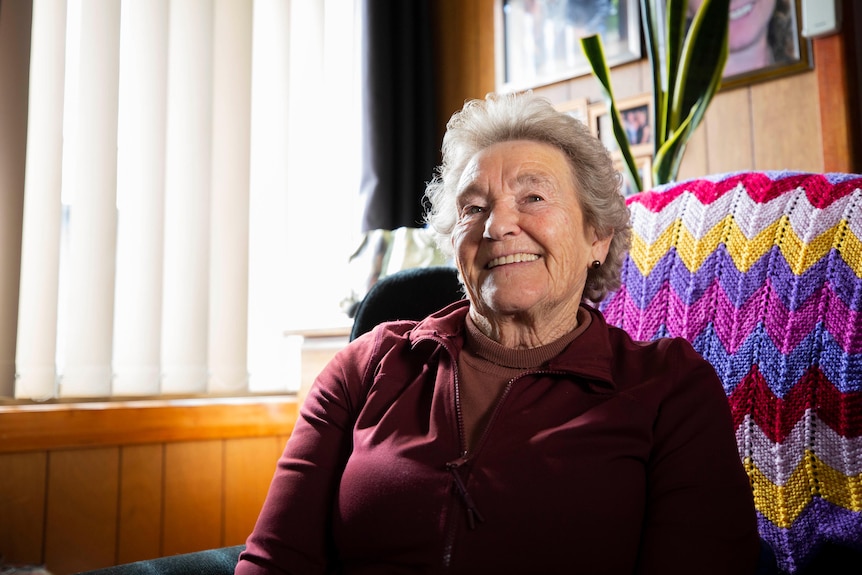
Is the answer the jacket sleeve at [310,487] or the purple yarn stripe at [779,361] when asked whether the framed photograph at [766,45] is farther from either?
the jacket sleeve at [310,487]

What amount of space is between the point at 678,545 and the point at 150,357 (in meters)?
1.45

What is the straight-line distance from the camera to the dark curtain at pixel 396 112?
2510 millimetres

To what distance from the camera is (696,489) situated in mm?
925

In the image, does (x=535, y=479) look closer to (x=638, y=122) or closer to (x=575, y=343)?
(x=575, y=343)

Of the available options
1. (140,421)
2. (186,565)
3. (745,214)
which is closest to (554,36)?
(745,214)

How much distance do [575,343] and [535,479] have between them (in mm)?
225

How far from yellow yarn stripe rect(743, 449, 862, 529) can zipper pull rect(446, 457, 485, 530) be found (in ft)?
1.42

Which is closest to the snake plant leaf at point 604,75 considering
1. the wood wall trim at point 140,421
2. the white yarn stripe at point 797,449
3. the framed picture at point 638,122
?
the framed picture at point 638,122

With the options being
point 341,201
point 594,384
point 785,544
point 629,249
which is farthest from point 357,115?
point 785,544

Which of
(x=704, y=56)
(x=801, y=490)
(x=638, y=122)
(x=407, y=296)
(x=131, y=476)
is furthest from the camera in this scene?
(x=638, y=122)

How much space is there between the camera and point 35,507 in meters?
1.67

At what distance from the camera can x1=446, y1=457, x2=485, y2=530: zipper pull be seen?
A: 37.5 inches

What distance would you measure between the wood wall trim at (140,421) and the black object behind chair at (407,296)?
0.73 meters

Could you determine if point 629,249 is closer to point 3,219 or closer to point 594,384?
point 594,384
